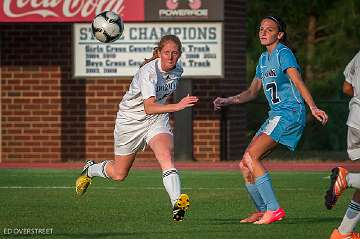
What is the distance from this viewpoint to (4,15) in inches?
1113

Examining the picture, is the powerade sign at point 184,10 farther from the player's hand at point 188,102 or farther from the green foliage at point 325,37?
the player's hand at point 188,102

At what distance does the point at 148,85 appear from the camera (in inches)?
590

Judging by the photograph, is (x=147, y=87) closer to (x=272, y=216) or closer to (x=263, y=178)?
(x=263, y=178)

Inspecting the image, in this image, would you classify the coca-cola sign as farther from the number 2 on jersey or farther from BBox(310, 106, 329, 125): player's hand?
BBox(310, 106, 329, 125): player's hand

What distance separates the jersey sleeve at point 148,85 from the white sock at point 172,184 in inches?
33.8

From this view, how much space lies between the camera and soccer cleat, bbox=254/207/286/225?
49.0ft

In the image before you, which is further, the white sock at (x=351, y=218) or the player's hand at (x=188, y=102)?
the player's hand at (x=188, y=102)

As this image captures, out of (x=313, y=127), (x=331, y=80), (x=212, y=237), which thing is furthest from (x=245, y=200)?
(x=331, y=80)

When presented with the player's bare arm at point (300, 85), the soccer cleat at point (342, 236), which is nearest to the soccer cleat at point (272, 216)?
the player's bare arm at point (300, 85)

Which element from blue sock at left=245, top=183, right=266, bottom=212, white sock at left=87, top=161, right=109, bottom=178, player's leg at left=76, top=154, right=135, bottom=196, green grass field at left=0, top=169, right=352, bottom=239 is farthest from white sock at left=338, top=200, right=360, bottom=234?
white sock at left=87, top=161, right=109, bottom=178

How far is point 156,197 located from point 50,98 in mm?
10327

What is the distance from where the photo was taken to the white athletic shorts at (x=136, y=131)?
606 inches

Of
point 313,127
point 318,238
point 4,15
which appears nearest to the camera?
point 318,238

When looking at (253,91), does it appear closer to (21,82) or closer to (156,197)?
(156,197)
